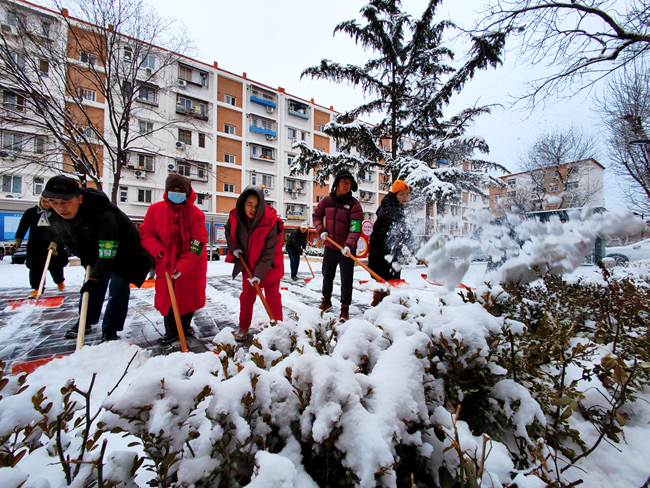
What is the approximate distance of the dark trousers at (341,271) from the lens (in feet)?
12.6

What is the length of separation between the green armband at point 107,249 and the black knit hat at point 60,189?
482 millimetres

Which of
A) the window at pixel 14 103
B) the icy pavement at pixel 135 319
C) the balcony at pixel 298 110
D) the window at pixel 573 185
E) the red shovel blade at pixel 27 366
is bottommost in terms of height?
the icy pavement at pixel 135 319

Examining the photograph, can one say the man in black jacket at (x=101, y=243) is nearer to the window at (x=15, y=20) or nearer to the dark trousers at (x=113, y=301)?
the dark trousers at (x=113, y=301)

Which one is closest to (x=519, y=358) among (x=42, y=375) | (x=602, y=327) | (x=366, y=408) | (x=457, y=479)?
(x=457, y=479)

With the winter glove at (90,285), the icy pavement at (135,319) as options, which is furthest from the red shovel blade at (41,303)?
the winter glove at (90,285)

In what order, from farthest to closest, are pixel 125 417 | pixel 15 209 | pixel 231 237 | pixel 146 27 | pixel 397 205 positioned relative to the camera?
pixel 15 209 → pixel 146 27 → pixel 397 205 → pixel 231 237 → pixel 125 417

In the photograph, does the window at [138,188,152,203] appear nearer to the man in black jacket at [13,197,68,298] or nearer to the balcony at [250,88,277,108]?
the balcony at [250,88,277,108]

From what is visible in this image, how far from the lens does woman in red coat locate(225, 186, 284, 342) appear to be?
10.3 feet

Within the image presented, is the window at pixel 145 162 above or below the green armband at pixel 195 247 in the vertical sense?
above

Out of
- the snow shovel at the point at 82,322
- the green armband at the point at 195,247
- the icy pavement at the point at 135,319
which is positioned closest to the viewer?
the snow shovel at the point at 82,322

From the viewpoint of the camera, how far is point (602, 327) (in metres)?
1.88

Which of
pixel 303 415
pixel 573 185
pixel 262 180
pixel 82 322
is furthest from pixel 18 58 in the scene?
pixel 262 180

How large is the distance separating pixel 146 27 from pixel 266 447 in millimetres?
13901

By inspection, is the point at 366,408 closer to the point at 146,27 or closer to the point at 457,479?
the point at 457,479
